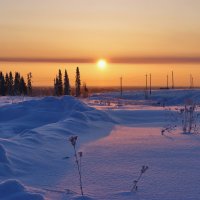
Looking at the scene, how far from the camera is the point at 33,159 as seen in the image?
17.7 feet

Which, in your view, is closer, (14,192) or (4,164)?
(14,192)

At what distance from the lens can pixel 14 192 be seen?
3.79m

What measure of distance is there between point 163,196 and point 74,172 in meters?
1.39

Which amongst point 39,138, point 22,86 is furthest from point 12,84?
point 39,138

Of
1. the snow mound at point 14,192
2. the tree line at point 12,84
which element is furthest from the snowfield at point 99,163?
the tree line at point 12,84

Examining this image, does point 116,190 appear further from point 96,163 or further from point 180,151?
point 180,151

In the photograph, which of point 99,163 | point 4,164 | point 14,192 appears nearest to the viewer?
point 14,192

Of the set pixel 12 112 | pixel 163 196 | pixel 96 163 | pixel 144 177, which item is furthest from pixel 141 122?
pixel 163 196

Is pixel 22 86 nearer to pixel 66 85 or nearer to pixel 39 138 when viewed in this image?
pixel 66 85

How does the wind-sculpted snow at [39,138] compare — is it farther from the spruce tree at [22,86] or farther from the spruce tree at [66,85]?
the spruce tree at [22,86]

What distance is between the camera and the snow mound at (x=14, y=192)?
3.69m

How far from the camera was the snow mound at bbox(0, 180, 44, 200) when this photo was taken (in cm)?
369

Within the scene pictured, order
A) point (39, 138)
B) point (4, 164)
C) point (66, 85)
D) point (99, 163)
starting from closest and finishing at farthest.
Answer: point (4, 164) → point (99, 163) → point (39, 138) → point (66, 85)

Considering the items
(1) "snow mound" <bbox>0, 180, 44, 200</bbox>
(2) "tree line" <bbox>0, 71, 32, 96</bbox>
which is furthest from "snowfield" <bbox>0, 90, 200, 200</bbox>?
(2) "tree line" <bbox>0, 71, 32, 96</bbox>
